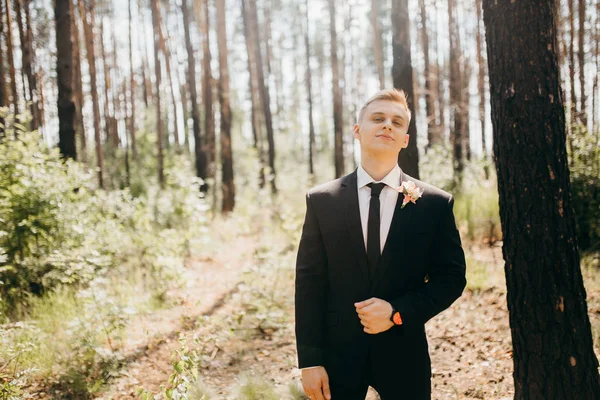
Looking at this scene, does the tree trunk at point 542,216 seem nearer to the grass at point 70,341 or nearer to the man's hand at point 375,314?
the man's hand at point 375,314

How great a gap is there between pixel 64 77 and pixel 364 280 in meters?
9.39

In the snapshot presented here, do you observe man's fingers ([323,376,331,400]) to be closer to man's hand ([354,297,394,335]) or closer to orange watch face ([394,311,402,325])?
man's hand ([354,297,394,335])

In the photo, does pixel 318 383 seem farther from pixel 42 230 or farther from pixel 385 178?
pixel 42 230

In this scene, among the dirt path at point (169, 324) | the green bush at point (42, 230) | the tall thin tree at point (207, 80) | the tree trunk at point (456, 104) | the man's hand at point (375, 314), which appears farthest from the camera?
the tall thin tree at point (207, 80)

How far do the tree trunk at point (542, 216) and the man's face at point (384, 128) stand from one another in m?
1.00

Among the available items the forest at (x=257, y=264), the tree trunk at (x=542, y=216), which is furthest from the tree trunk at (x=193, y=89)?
→ the tree trunk at (x=542, y=216)

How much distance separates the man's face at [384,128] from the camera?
2.03 m

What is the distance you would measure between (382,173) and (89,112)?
34154mm

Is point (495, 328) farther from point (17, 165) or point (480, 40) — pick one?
point (480, 40)

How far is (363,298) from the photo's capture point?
2014 millimetres

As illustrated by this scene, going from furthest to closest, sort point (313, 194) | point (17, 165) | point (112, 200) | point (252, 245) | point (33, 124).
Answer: point (33, 124), point (252, 245), point (112, 200), point (17, 165), point (313, 194)

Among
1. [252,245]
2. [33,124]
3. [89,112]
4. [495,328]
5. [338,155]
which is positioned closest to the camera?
[495,328]

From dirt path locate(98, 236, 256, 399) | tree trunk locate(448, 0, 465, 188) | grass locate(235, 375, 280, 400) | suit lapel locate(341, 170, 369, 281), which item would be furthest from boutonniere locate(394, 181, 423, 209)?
tree trunk locate(448, 0, 465, 188)

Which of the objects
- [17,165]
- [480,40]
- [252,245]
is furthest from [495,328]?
[480,40]
